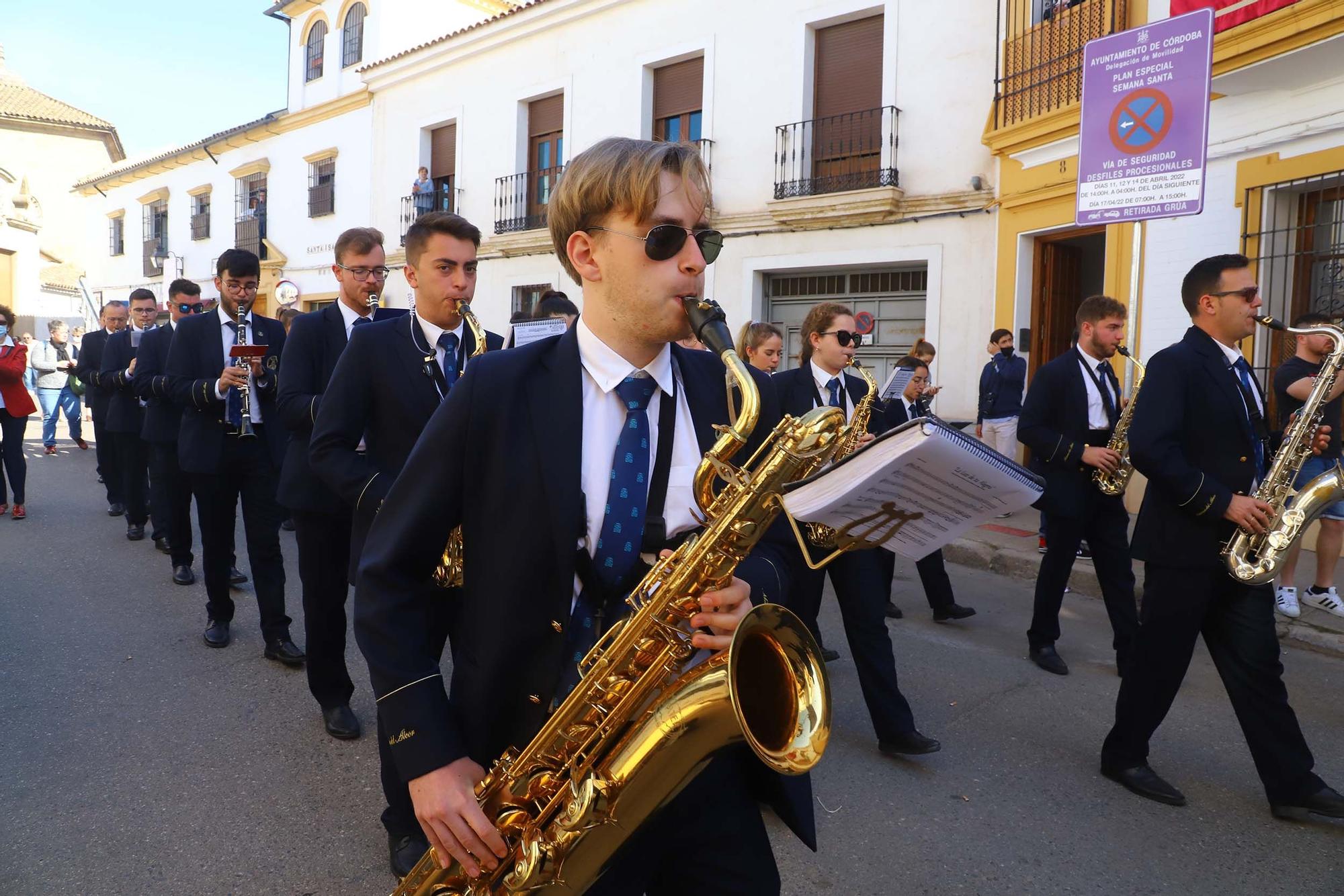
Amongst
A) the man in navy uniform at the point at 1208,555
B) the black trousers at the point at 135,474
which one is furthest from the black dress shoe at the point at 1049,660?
the black trousers at the point at 135,474

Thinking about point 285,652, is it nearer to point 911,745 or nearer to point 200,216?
point 911,745

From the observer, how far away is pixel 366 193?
2003 cm

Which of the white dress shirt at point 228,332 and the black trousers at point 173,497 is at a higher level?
the white dress shirt at point 228,332

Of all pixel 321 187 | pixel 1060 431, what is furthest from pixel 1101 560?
pixel 321 187

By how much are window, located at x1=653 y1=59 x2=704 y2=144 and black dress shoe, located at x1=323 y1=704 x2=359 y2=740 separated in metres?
11.7

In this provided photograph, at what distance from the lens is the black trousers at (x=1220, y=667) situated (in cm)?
335

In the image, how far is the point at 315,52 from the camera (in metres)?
21.8

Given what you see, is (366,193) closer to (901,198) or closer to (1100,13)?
(901,198)

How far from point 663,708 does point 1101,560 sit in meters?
4.15

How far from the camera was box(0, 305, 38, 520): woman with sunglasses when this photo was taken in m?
8.43

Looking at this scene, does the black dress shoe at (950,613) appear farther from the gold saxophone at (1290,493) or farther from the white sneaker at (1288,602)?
the gold saxophone at (1290,493)

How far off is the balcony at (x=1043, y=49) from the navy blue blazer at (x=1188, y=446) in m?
6.70

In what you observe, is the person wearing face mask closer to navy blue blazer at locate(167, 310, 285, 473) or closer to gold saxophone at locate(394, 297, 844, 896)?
navy blue blazer at locate(167, 310, 285, 473)

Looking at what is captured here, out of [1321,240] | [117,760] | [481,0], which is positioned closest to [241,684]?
[117,760]
